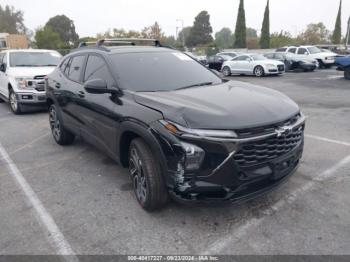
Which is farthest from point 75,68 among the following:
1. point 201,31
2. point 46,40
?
point 201,31

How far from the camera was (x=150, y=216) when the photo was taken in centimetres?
324

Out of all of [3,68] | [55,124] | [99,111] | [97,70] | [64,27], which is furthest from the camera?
[64,27]

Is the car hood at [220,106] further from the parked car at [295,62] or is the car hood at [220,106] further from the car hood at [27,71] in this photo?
the parked car at [295,62]

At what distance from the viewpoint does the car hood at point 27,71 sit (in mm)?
8125

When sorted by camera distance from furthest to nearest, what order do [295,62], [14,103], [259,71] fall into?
[295,62]
[259,71]
[14,103]

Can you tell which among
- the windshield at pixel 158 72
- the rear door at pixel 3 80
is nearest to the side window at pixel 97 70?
the windshield at pixel 158 72

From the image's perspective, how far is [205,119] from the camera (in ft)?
8.98

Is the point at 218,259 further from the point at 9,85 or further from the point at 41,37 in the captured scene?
the point at 41,37

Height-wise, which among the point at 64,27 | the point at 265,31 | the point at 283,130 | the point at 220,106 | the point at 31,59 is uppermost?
the point at 64,27

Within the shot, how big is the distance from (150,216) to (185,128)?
1.12m

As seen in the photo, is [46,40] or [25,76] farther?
[46,40]

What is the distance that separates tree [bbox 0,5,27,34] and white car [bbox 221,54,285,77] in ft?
256

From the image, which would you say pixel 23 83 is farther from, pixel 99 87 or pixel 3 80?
pixel 99 87

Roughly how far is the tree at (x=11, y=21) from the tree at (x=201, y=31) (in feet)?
156
